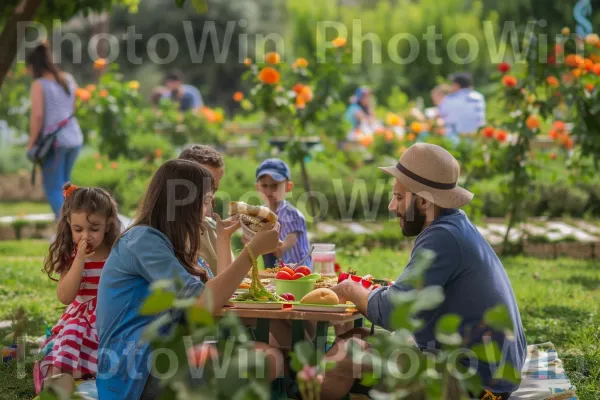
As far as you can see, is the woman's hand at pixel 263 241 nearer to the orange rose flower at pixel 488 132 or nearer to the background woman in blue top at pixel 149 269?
the background woman in blue top at pixel 149 269

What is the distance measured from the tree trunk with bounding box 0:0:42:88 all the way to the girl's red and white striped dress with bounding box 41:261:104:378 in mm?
2071

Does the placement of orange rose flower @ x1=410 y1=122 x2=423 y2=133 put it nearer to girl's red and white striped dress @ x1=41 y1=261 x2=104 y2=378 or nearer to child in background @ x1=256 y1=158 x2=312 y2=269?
child in background @ x1=256 y1=158 x2=312 y2=269

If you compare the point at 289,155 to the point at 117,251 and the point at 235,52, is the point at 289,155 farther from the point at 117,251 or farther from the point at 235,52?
the point at 235,52

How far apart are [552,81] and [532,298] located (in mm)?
1966

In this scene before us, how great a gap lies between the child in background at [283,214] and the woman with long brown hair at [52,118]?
10.1 feet

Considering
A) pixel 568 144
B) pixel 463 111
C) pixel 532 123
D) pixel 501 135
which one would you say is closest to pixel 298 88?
pixel 501 135

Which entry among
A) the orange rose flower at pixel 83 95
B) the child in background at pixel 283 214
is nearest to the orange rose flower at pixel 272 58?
the orange rose flower at pixel 83 95

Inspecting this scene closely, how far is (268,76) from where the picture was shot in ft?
27.8

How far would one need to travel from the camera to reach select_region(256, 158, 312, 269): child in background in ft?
17.7

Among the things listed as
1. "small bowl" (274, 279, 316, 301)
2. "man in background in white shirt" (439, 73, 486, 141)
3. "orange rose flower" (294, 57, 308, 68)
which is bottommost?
"man in background in white shirt" (439, 73, 486, 141)

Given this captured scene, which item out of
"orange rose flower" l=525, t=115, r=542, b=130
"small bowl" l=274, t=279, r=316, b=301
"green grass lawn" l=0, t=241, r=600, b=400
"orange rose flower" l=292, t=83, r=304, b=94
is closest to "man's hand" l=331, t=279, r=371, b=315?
"small bowl" l=274, t=279, r=316, b=301

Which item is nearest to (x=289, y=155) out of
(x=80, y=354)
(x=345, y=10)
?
(x=80, y=354)

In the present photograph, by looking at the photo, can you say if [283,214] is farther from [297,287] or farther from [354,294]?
[354,294]

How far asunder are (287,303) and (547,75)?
16.0ft
